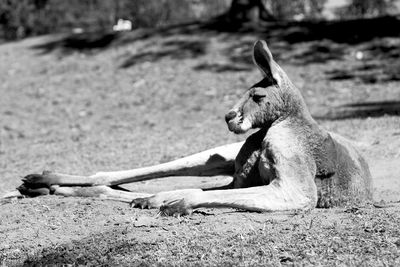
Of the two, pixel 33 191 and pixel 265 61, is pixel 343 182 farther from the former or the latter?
pixel 33 191

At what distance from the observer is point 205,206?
446 cm

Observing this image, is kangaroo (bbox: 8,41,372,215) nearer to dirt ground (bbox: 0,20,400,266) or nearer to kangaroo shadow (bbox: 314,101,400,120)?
dirt ground (bbox: 0,20,400,266)

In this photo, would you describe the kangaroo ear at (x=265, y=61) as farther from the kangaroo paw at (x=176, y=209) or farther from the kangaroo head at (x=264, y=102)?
the kangaroo paw at (x=176, y=209)

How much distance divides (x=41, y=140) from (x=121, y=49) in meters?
4.43

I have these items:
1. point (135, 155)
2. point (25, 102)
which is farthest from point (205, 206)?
point (25, 102)

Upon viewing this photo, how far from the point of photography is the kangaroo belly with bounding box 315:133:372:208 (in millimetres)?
4754

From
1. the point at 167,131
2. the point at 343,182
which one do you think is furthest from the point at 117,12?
the point at 343,182

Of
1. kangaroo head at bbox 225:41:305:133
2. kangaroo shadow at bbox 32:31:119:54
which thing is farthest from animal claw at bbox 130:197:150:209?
kangaroo shadow at bbox 32:31:119:54

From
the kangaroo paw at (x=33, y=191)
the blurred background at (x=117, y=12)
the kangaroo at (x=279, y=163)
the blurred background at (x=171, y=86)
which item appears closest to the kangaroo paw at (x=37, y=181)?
the kangaroo paw at (x=33, y=191)

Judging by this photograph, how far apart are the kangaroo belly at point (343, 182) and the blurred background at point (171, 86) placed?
183 centimetres

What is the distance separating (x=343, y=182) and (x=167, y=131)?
5272 mm

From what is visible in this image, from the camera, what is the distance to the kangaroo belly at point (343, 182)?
4.75m

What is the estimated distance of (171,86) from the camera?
12.2 metres

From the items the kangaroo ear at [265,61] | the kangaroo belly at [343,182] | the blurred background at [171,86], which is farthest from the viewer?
the blurred background at [171,86]
